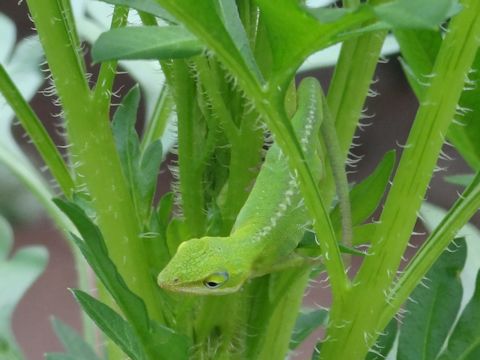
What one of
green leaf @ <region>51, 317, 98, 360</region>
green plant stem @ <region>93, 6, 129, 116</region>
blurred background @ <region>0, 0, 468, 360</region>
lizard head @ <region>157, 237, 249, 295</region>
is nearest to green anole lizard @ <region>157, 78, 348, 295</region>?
lizard head @ <region>157, 237, 249, 295</region>

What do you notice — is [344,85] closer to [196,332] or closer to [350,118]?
[350,118]

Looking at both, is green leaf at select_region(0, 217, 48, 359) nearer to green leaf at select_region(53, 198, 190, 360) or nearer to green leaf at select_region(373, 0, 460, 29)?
green leaf at select_region(53, 198, 190, 360)

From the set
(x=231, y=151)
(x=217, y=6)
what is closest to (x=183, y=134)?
(x=231, y=151)

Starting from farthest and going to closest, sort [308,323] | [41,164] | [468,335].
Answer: [41,164] < [308,323] < [468,335]

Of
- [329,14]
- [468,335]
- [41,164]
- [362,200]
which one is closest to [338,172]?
[362,200]

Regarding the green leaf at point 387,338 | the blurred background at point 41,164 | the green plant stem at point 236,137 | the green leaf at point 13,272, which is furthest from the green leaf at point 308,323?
the blurred background at point 41,164

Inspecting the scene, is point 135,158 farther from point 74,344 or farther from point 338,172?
point 74,344

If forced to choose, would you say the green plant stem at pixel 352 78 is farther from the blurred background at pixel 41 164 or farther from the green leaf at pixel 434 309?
the blurred background at pixel 41 164
